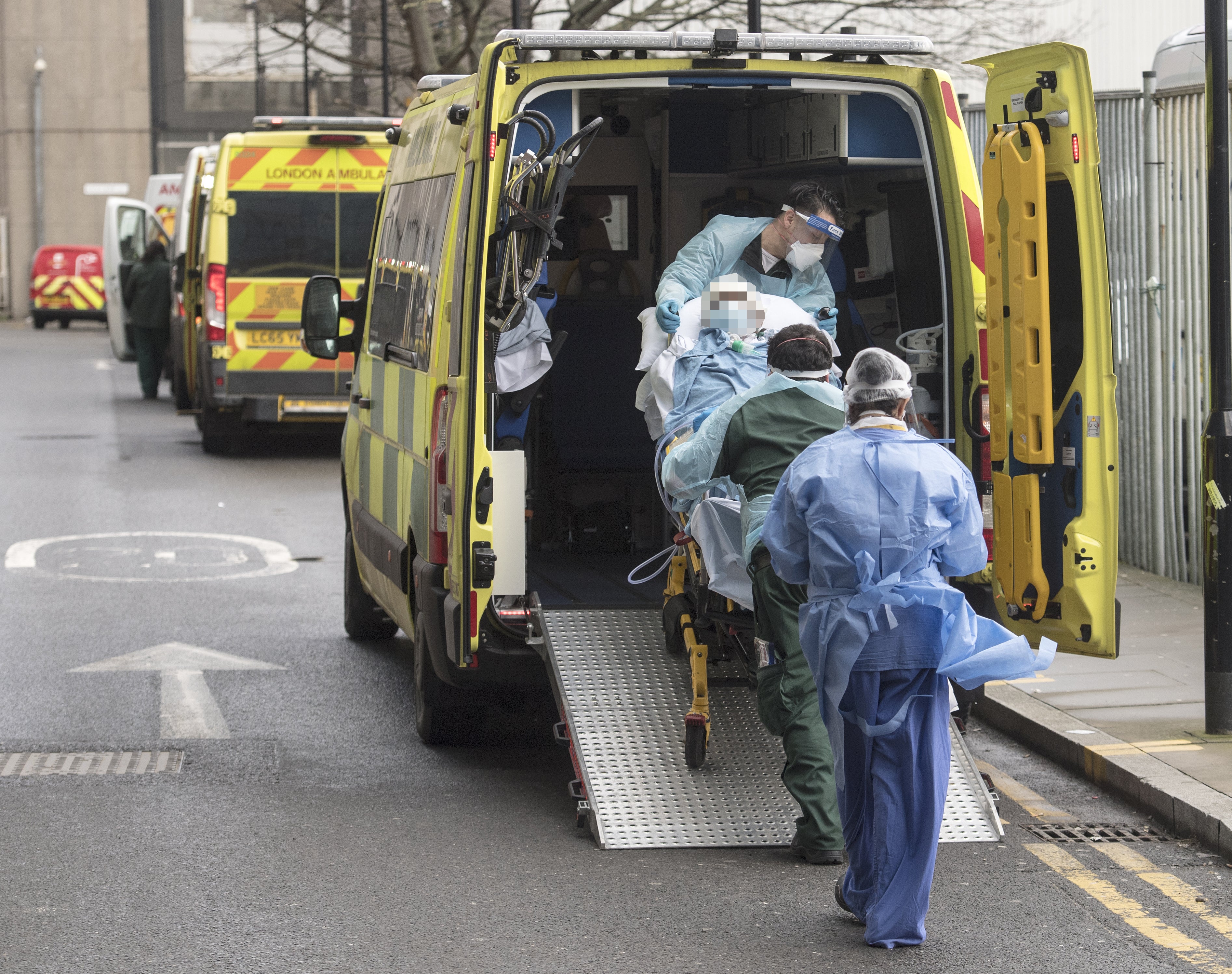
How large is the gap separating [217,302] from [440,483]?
10598mm

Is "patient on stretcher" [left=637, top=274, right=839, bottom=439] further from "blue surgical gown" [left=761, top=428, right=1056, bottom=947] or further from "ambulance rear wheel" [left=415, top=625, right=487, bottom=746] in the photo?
"blue surgical gown" [left=761, top=428, right=1056, bottom=947]

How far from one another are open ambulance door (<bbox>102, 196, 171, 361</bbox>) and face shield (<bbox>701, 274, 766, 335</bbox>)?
19.4 m

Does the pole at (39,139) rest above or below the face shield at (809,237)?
above

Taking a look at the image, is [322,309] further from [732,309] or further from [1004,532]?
[1004,532]

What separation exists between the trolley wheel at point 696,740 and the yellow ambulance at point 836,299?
622 mm

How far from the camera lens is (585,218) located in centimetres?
905

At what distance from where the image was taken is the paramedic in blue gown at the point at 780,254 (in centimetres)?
737

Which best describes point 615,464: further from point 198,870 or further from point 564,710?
point 198,870

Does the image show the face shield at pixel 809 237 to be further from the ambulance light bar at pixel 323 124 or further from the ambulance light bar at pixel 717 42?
the ambulance light bar at pixel 323 124

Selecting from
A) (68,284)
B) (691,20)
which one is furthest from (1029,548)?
(68,284)

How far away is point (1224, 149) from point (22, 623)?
6279mm

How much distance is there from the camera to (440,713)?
709cm

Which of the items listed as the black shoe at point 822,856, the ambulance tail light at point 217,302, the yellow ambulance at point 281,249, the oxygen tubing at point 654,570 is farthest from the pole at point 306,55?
the black shoe at point 822,856

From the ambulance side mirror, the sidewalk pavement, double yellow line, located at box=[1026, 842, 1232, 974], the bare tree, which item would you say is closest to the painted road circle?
the ambulance side mirror
